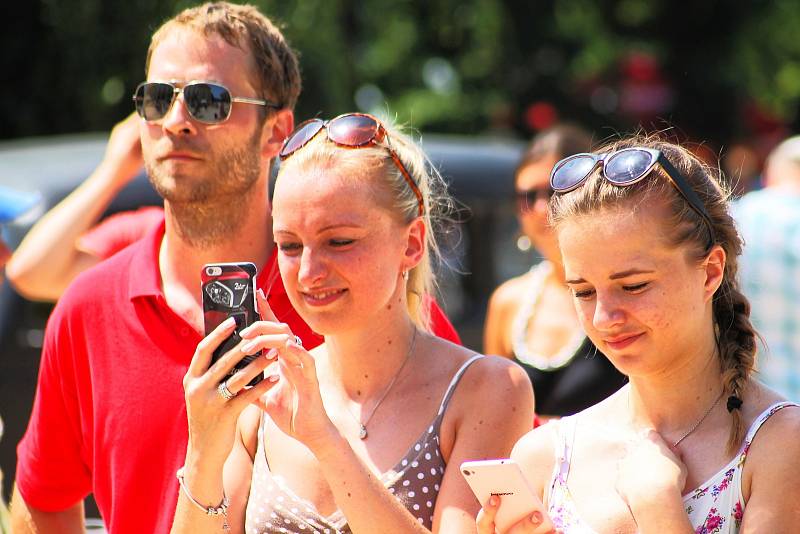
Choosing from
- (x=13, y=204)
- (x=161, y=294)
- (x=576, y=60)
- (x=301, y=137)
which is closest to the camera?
(x=301, y=137)

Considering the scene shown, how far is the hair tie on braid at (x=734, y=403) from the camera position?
231 cm

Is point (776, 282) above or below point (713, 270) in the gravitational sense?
below

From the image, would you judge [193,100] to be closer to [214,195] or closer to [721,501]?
[214,195]

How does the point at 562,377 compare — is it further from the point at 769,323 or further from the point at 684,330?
the point at 684,330

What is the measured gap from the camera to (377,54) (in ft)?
42.0

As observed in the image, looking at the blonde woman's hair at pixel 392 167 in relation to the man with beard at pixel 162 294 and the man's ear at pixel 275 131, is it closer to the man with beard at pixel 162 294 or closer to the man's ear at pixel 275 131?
the man with beard at pixel 162 294

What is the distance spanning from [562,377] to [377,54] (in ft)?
29.3

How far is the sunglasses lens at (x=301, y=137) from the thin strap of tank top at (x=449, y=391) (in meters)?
0.60

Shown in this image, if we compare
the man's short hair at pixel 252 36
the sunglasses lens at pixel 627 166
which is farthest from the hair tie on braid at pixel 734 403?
the man's short hair at pixel 252 36

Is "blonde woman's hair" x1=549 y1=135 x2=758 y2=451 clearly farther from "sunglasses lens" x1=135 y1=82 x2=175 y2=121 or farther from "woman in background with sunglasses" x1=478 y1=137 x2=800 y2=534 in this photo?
"sunglasses lens" x1=135 y1=82 x2=175 y2=121

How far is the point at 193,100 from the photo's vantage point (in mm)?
3121

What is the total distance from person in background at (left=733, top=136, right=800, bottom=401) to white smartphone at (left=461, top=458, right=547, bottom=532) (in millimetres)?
2847

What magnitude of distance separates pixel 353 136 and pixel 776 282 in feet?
9.26

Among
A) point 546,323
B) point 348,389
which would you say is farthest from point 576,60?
point 348,389
